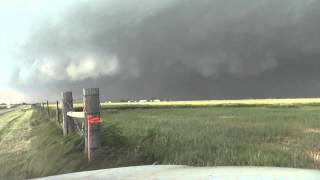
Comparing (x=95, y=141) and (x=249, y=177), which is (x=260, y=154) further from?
(x=249, y=177)

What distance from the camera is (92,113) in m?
7.57

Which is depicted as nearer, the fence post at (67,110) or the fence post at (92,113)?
the fence post at (92,113)

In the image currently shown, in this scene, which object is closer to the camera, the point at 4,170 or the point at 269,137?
the point at 4,170

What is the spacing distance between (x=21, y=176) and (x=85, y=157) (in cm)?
125

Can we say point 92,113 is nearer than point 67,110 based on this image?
Yes

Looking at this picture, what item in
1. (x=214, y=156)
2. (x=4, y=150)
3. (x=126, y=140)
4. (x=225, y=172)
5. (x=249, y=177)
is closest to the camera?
(x=249, y=177)

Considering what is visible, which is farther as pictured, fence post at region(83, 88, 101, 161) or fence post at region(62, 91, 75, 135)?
fence post at region(62, 91, 75, 135)

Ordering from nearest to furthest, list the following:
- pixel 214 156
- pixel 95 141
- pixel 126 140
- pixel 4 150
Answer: pixel 95 141
pixel 214 156
pixel 126 140
pixel 4 150

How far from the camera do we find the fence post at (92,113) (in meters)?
7.41

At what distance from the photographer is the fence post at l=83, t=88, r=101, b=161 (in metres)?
7.41

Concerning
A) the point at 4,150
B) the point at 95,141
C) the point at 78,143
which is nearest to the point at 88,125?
the point at 95,141

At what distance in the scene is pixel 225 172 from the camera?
2.79 metres

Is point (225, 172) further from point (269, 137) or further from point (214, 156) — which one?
point (269, 137)

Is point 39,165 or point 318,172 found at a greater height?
point 318,172
